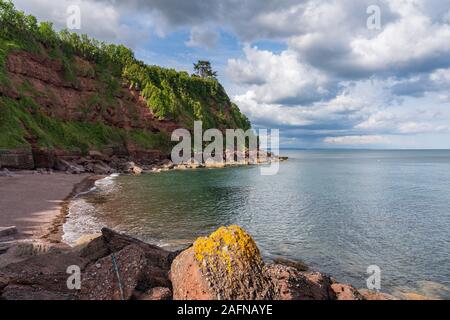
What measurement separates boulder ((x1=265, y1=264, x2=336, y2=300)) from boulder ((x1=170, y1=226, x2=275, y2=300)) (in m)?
0.44

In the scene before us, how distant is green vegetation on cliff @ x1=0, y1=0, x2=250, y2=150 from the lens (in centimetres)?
5925

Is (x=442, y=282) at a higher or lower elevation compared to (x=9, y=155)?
lower

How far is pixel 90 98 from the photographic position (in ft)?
275

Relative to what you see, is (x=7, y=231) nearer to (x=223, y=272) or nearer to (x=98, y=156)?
(x=223, y=272)

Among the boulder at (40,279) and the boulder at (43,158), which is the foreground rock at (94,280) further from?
the boulder at (43,158)

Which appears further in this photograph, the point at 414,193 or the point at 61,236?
the point at 414,193

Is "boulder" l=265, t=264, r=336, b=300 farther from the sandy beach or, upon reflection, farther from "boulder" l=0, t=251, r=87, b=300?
the sandy beach

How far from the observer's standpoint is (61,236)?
65.3ft

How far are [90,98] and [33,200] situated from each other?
6009 centimetres
